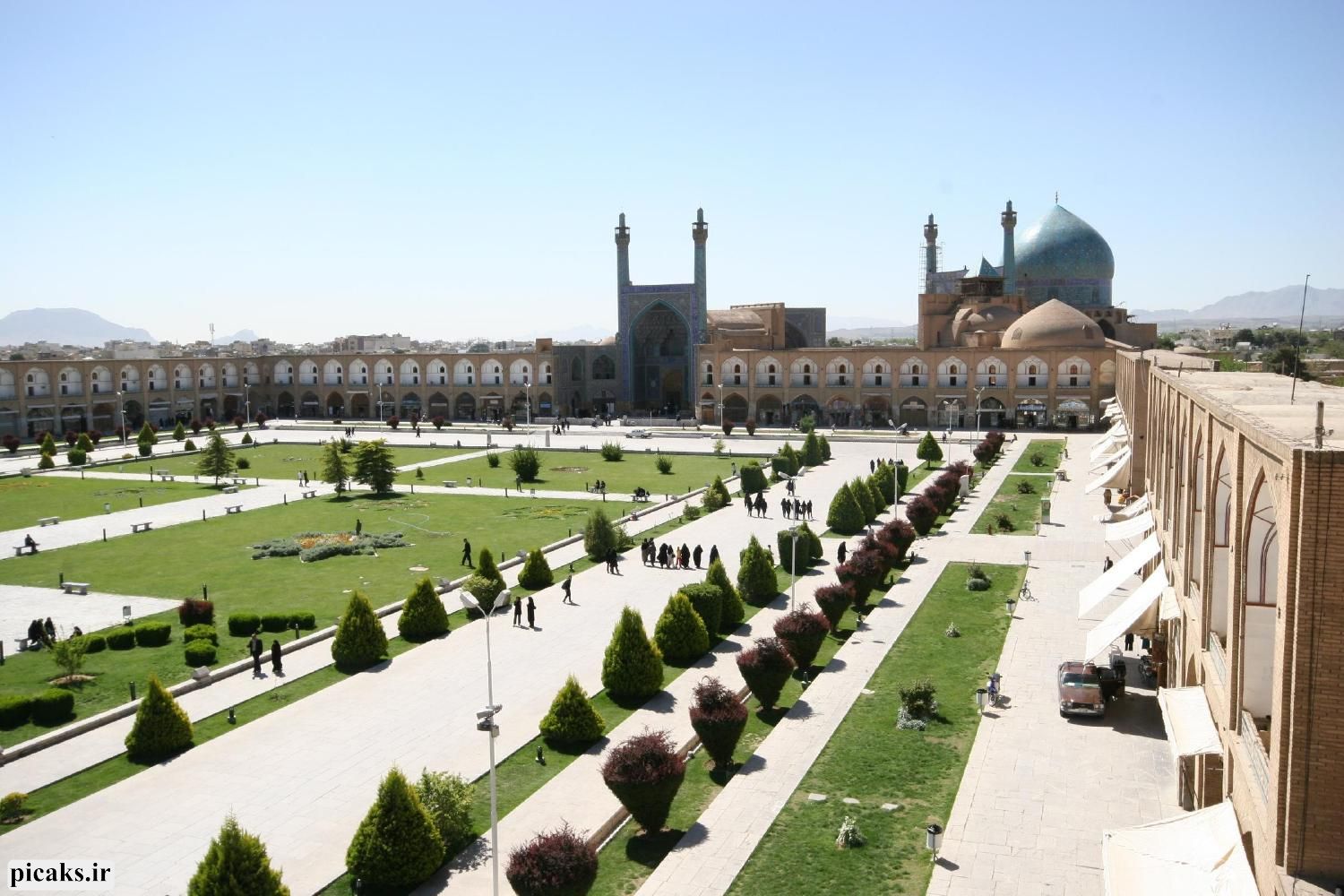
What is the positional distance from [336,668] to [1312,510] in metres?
14.3

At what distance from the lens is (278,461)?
4625 centimetres

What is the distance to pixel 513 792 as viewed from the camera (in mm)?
12039

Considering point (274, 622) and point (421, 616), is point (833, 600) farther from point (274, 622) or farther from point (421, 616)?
point (274, 622)

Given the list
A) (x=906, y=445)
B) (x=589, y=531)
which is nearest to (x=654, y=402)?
(x=906, y=445)

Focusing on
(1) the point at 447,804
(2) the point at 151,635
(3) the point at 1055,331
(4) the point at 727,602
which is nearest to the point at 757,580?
(4) the point at 727,602

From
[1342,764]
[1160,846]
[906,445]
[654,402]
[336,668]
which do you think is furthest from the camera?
[654,402]

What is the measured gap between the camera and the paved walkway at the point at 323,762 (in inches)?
425

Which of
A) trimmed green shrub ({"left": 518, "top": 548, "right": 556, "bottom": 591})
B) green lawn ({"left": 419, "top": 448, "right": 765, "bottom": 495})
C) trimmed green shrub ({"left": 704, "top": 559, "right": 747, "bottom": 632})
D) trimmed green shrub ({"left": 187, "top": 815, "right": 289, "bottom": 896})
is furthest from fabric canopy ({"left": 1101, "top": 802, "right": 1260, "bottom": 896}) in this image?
green lawn ({"left": 419, "top": 448, "right": 765, "bottom": 495})

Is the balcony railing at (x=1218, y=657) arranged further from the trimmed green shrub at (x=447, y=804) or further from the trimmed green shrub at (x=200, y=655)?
the trimmed green shrub at (x=200, y=655)

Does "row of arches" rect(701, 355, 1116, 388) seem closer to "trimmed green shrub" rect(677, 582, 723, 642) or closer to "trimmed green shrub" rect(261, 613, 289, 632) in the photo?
"trimmed green shrub" rect(677, 582, 723, 642)

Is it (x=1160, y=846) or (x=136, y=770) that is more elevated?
(x=1160, y=846)

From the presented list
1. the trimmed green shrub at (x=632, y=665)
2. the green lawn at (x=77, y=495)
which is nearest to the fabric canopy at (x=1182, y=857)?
the trimmed green shrub at (x=632, y=665)

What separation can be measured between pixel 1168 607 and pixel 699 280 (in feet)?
168

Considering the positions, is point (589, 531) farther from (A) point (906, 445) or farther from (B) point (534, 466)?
(A) point (906, 445)
